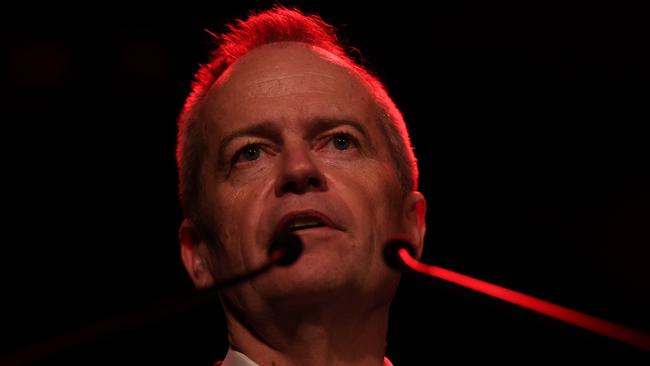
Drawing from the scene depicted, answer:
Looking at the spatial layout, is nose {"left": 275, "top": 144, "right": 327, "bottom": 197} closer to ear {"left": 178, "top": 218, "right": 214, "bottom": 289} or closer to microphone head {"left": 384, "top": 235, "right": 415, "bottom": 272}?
microphone head {"left": 384, "top": 235, "right": 415, "bottom": 272}

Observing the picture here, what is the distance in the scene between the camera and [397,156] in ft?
→ 5.83

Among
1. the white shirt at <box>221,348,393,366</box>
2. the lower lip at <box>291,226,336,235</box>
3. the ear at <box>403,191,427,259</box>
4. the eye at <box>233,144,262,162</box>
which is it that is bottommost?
the white shirt at <box>221,348,393,366</box>

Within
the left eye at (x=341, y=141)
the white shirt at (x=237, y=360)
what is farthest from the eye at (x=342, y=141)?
the white shirt at (x=237, y=360)

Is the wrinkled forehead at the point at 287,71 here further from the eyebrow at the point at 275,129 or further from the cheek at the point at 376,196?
the cheek at the point at 376,196

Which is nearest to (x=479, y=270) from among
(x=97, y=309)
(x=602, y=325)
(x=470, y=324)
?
(x=470, y=324)

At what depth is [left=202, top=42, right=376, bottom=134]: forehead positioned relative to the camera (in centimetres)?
164

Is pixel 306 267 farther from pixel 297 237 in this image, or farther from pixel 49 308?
pixel 49 308

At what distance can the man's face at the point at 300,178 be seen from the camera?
1.52 m

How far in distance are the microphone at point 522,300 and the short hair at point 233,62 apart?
300mm

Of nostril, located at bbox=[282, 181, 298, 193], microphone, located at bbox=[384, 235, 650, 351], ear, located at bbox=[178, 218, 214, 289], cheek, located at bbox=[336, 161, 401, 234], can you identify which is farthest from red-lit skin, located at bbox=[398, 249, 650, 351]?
ear, located at bbox=[178, 218, 214, 289]

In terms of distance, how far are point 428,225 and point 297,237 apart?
1041 millimetres

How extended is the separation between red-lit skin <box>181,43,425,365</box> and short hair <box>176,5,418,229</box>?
0.15 feet

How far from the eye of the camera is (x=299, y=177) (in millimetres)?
1533

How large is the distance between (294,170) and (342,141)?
0.56 feet
